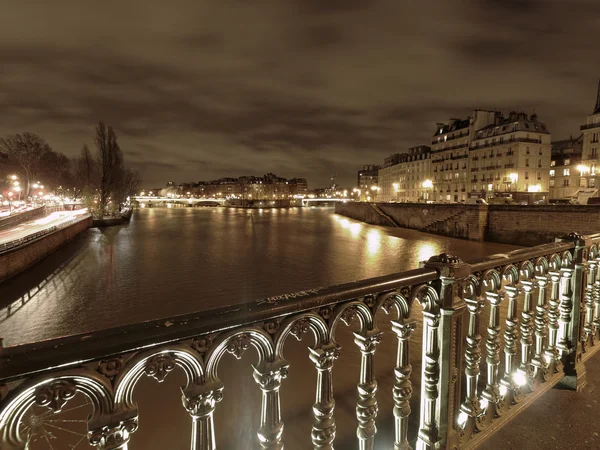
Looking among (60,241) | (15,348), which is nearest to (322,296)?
(15,348)

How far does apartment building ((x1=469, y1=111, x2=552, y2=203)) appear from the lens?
4822 cm

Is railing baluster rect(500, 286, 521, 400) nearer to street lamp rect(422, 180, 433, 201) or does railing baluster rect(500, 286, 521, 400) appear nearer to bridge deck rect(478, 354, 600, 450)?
bridge deck rect(478, 354, 600, 450)

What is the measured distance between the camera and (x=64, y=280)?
16.8m

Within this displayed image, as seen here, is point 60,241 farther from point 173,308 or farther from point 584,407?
point 584,407

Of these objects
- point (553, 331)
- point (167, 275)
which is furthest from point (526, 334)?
point (167, 275)

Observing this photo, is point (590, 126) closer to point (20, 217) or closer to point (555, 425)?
point (555, 425)

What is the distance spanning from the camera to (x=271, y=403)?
1.50 meters

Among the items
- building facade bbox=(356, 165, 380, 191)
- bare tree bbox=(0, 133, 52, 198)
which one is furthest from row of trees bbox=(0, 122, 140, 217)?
building facade bbox=(356, 165, 380, 191)

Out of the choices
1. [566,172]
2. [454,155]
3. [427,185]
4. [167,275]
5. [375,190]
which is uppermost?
[454,155]

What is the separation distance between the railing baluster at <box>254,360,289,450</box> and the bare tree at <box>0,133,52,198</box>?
2257 inches

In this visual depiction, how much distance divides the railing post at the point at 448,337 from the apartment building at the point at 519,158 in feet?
165

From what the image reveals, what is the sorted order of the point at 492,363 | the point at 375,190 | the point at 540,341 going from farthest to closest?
the point at 375,190, the point at 540,341, the point at 492,363

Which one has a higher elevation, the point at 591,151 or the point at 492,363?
the point at 591,151

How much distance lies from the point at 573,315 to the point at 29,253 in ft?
74.3
